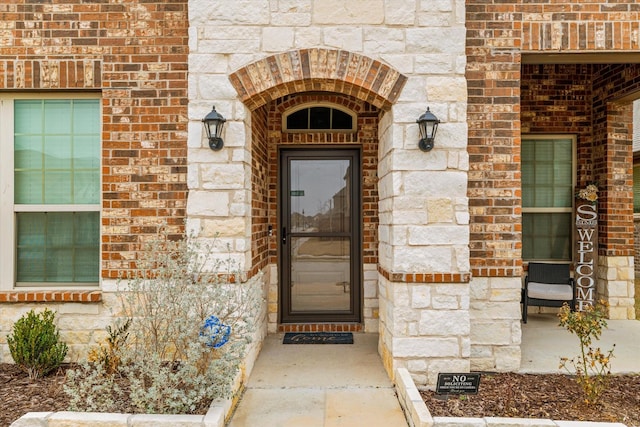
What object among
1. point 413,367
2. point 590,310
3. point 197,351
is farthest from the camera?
point 413,367

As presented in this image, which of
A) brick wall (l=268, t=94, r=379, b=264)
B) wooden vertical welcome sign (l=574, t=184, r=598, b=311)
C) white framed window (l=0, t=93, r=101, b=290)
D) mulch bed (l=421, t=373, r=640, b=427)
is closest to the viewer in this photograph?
mulch bed (l=421, t=373, r=640, b=427)

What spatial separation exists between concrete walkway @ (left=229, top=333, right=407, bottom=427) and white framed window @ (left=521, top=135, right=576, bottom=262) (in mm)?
2893

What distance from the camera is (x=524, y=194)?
5910 millimetres

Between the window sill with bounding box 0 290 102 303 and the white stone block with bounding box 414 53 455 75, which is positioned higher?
the white stone block with bounding box 414 53 455 75

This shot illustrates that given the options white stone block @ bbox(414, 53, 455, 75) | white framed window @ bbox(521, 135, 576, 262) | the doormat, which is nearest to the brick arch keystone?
white stone block @ bbox(414, 53, 455, 75)

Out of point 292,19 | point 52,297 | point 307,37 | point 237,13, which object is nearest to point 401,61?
point 307,37

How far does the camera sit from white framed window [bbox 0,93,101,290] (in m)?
4.14

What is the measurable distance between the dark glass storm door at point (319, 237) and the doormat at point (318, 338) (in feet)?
0.76

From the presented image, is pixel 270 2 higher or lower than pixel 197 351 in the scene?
higher

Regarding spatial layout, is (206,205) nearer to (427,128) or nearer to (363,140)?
(427,128)

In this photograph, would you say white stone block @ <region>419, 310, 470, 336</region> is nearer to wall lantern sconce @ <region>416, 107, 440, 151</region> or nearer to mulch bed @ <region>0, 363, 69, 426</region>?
wall lantern sconce @ <region>416, 107, 440, 151</region>

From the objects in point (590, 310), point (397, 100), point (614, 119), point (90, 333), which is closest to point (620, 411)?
point (590, 310)

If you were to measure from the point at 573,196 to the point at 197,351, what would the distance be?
526cm

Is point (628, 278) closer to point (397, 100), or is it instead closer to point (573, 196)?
point (573, 196)
